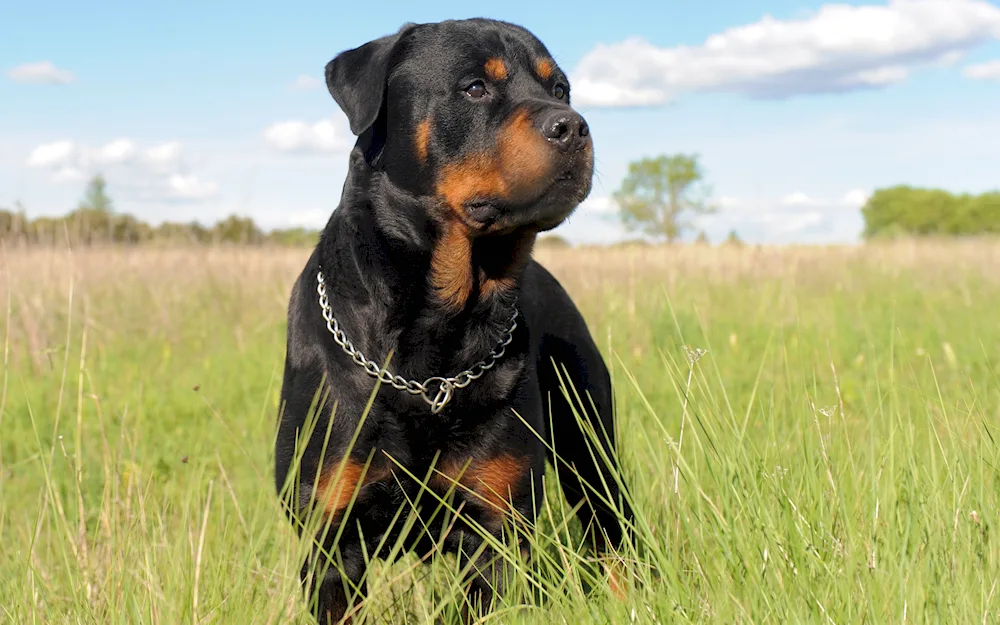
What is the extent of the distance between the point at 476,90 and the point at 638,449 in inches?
65.2

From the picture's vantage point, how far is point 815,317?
745 cm

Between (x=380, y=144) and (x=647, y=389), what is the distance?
9.69 feet

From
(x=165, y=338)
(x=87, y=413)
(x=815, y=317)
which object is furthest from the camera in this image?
(x=815, y=317)

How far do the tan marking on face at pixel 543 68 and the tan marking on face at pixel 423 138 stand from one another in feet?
1.41

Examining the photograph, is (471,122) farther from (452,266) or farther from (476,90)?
(452,266)

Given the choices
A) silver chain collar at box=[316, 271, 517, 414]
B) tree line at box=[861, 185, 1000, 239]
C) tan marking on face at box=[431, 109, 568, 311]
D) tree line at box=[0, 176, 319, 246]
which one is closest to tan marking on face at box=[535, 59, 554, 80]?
tan marking on face at box=[431, 109, 568, 311]

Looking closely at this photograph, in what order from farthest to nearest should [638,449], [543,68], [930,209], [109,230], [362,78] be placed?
[930,209] < [109,230] < [638,449] < [543,68] < [362,78]

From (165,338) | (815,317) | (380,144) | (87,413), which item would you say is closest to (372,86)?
(380,144)

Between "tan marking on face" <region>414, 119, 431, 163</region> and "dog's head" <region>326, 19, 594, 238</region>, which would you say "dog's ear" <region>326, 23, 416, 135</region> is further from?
"tan marking on face" <region>414, 119, 431, 163</region>

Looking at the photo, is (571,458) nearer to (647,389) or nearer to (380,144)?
(380,144)

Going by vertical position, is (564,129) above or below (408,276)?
above

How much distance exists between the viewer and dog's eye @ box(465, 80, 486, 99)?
8.55 feet

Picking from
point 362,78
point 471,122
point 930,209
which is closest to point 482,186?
point 471,122

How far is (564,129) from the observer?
Result: 2379mm
